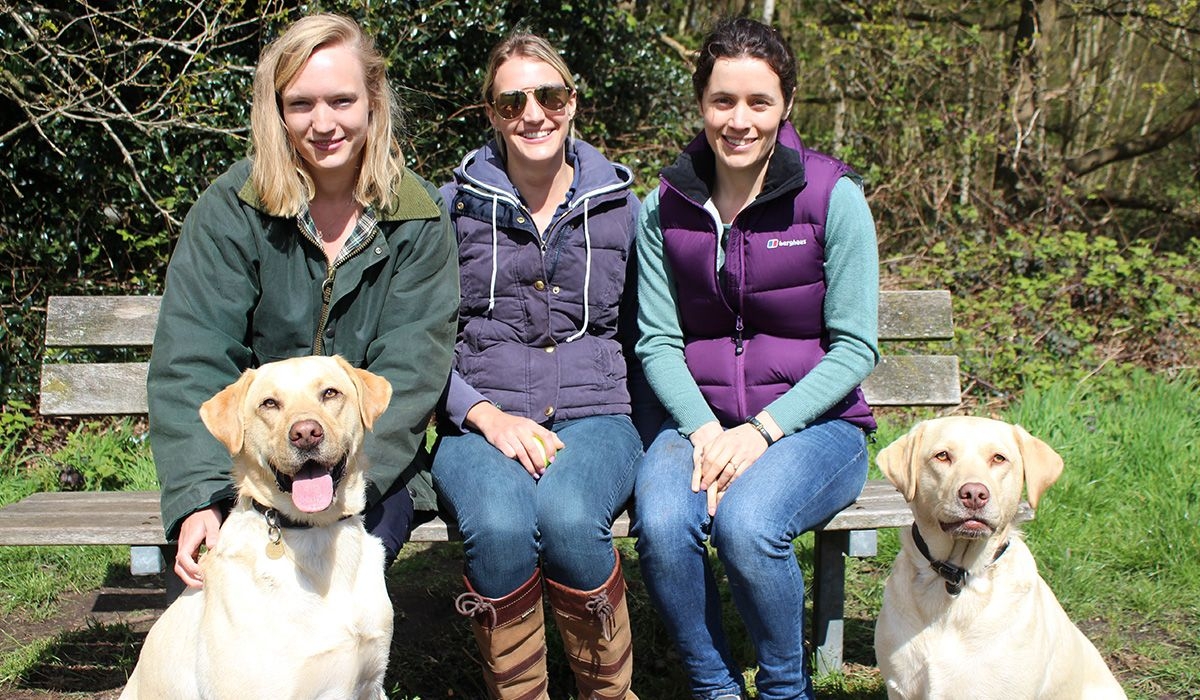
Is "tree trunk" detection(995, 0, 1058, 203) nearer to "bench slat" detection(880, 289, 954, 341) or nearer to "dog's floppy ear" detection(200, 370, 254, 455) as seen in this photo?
"bench slat" detection(880, 289, 954, 341)

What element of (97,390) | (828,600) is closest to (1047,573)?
(828,600)

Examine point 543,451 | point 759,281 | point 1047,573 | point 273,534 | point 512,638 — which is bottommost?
point 1047,573

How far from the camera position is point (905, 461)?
2840 mm

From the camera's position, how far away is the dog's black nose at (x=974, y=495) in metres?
2.61

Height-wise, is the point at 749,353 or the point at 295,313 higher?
the point at 295,313

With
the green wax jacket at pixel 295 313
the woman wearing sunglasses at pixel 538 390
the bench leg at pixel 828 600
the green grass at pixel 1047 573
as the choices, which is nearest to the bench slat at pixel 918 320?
the green grass at pixel 1047 573

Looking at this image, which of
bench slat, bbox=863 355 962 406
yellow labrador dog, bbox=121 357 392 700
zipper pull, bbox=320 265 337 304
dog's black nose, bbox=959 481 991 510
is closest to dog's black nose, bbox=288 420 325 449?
yellow labrador dog, bbox=121 357 392 700

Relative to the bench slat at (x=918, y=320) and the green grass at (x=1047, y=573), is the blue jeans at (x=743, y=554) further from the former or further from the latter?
the bench slat at (x=918, y=320)

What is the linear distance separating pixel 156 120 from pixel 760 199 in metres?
3.29

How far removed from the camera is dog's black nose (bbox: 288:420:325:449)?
2502 mm

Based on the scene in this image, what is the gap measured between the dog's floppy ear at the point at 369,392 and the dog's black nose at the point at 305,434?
0.85ft

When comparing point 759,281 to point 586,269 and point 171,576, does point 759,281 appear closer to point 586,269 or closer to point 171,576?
point 586,269

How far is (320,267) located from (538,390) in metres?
0.77

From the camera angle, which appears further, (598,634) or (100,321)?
(100,321)
